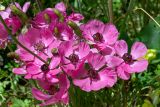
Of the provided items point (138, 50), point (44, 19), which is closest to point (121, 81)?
point (138, 50)

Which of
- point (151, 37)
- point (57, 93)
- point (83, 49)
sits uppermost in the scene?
point (83, 49)

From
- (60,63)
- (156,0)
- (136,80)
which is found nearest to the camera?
(60,63)

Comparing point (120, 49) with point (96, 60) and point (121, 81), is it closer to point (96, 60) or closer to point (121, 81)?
point (96, 60)

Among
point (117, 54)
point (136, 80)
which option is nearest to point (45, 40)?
point (117, 54)

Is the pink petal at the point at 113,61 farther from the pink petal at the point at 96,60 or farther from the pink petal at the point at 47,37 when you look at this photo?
the pink petal at the point at 47,37

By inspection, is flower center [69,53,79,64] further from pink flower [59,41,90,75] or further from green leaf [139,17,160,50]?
green leaf [139,17,160,50]

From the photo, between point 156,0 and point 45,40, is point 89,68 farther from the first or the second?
point 156,0
